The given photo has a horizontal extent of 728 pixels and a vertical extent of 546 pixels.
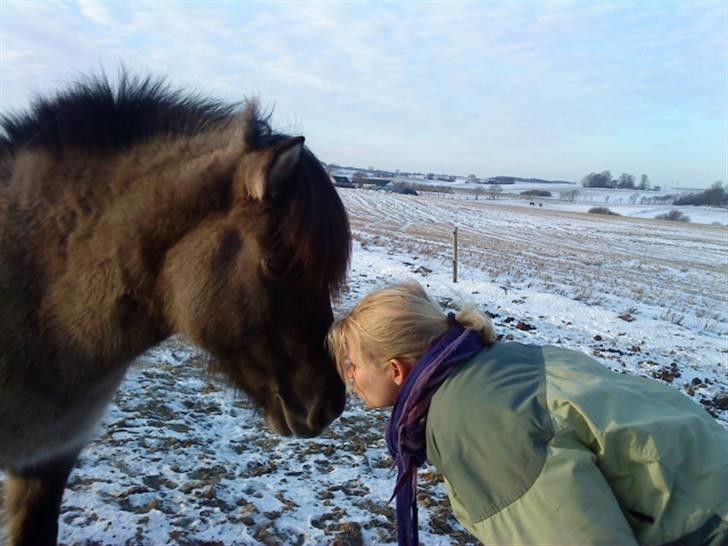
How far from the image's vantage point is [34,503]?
9.12ft

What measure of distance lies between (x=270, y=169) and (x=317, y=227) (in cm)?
28

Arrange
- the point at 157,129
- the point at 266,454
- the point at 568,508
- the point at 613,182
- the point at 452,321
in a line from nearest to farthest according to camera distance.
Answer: the point at 568,508
the point at 452,321
the point at 157,129
the point at 266,454
the point at 613,182

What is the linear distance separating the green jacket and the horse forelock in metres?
0.81

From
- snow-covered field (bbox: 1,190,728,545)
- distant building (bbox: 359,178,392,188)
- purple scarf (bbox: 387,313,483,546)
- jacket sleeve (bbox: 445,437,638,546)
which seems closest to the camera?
jacket sleeve (bbox: 445,437,638,546)

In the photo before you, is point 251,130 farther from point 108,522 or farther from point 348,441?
point 348,441

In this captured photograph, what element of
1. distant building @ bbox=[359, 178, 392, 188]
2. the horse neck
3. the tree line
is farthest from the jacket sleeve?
the tree line

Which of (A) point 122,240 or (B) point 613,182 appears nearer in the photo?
(A) point 122,240

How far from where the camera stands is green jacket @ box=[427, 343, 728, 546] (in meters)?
1.48

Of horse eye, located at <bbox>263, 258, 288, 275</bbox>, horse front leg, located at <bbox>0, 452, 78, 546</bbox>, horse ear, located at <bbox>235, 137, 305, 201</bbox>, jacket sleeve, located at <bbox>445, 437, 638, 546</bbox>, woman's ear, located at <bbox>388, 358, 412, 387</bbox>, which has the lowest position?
horse front leg, located at <bbox>0, 452, 78, 546</bbox>

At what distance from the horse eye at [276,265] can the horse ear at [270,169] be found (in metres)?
0.24

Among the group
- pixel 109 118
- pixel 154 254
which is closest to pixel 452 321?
pixel 154 254

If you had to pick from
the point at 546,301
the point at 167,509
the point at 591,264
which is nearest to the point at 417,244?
the point at 591,264

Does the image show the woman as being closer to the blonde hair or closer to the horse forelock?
the blonde hair

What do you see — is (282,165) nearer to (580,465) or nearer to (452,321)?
(452,321)
